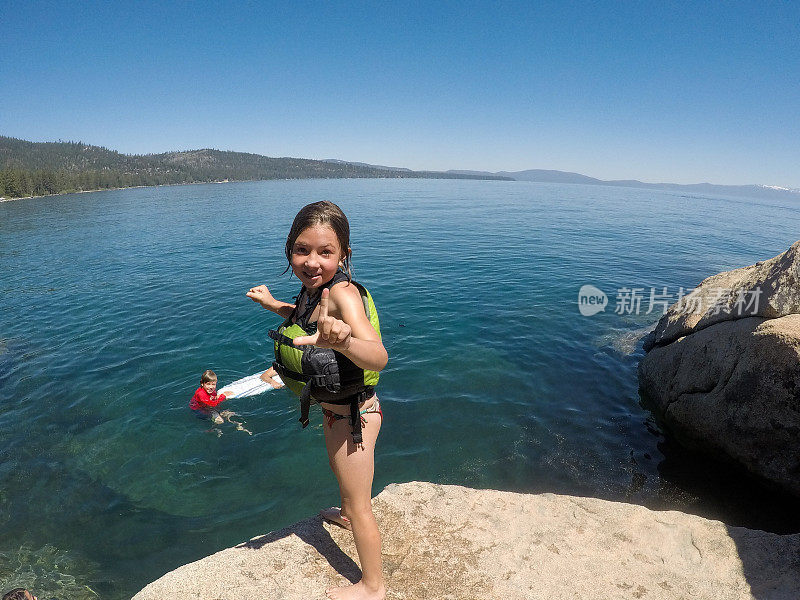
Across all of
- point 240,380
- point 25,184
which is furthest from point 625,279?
point 25,184

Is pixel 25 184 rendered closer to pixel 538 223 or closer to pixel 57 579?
pixel 538 223

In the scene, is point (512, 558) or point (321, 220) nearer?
point (321, 220)

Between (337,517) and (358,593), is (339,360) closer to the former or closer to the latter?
(358,593)

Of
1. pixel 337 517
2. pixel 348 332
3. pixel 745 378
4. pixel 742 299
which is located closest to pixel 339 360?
pixel 348 332

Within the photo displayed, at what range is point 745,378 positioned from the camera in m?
6.98

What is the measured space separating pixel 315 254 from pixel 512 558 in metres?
3.67

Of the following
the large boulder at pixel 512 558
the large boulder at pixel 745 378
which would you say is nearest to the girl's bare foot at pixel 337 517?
the large boulder at pixel 512 558

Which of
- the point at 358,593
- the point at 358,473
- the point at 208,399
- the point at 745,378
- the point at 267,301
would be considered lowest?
the point at 208,399

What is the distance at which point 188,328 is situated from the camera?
14.8m

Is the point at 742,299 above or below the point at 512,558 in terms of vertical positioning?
above

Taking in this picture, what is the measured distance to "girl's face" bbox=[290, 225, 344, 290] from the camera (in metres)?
2.84

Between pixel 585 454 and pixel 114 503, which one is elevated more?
pixel 585 454

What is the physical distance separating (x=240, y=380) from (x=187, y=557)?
478 centimetres

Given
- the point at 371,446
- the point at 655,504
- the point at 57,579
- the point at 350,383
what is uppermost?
the point at 350,383
